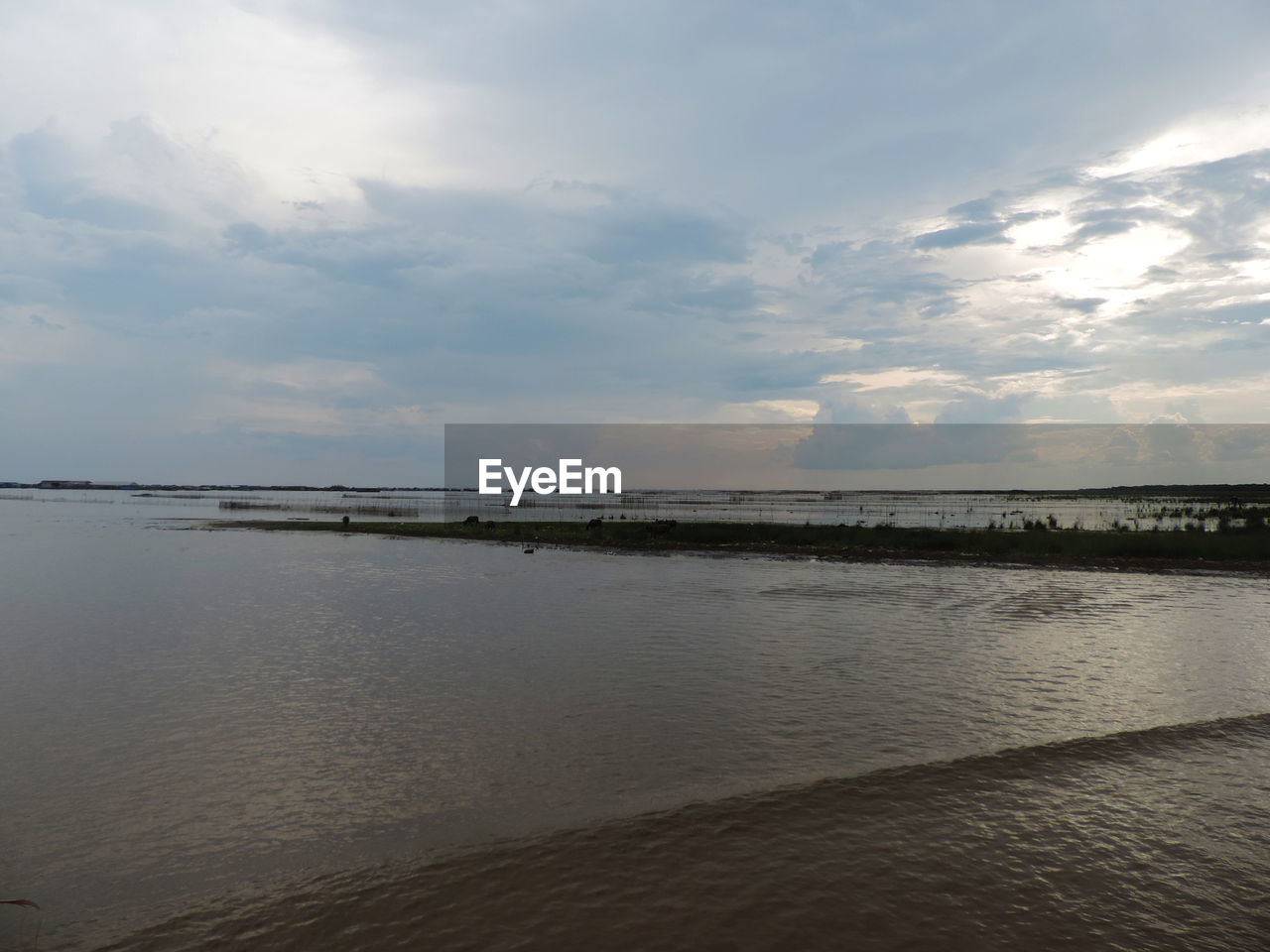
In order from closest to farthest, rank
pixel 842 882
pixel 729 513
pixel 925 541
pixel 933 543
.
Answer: pixel 842 882
pixel 933 543
pixel 925 541
pixel 729 513

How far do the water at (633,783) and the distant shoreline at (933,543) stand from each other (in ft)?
58.3

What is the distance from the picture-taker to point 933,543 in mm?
40375

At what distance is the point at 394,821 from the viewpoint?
7.32 metres

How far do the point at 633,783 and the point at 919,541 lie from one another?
36.9 m

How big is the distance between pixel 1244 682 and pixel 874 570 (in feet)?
62.3

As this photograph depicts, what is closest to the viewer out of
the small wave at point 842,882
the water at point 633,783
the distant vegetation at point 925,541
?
the small wave at point 842,882

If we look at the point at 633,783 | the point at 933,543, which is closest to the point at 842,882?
the point at 633,783

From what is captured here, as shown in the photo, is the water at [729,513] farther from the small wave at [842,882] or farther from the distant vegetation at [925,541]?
the small wave at [842,882]

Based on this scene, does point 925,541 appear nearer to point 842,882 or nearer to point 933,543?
point 933,543

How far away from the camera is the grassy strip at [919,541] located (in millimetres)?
35312

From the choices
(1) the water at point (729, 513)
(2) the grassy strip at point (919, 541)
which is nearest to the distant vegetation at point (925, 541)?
(2) the grassy strip at point (919, 541)

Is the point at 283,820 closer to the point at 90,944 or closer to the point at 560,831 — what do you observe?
the point at 90,944

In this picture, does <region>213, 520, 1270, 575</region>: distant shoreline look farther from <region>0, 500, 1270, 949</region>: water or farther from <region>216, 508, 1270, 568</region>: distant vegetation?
<region>0, 500, 1270, 949</region>: water

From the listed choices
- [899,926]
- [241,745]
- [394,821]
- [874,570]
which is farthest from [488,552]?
[899,926]
